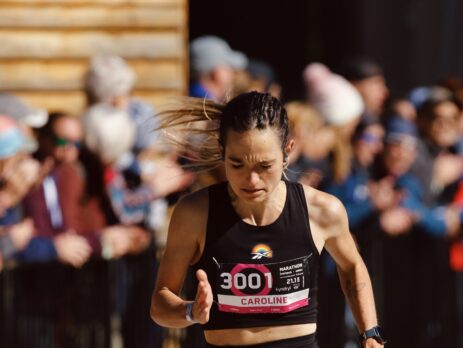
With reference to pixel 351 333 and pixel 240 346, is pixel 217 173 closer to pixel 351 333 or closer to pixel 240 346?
pixel 351 333

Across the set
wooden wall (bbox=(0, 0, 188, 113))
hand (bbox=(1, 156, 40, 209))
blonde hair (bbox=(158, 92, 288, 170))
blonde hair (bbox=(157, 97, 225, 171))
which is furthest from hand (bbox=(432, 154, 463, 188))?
blonde hair (bbox=(157, 97, 225, 171))

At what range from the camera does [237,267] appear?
17.9 feet

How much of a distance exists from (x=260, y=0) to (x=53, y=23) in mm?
3713

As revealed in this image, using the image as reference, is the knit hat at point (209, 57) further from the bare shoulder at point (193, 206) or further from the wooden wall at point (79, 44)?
the bare shoulder at point (193, 206)

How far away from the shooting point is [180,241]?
5.43 metres

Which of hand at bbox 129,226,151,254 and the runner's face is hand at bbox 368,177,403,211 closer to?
hand at bbox 129,226,151,254

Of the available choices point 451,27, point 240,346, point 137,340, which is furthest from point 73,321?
point 451,27

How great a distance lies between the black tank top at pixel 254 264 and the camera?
5.45 m

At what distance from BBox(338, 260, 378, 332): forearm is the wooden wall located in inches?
199

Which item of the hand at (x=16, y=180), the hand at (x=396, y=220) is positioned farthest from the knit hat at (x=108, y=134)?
the hand at (x=396, y=220)

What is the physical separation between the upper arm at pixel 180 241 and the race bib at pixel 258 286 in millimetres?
142

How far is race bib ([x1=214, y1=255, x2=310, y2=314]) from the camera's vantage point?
17.9 ft

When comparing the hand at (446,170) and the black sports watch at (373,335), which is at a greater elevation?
the black sports watch at (373,335)

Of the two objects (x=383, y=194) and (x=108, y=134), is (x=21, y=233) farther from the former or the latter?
(x=383, y=194)
